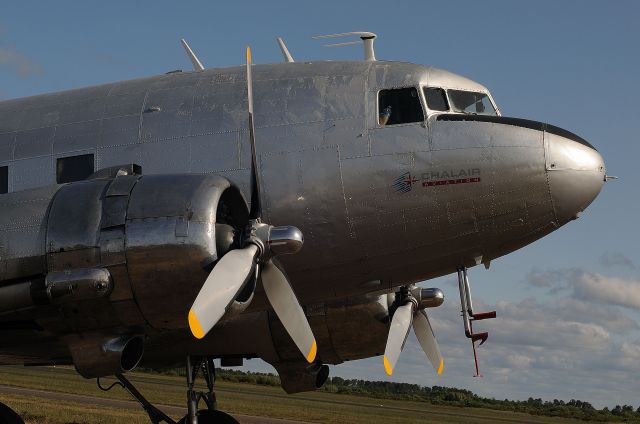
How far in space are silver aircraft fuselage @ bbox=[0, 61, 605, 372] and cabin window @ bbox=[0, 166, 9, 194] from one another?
283 mm

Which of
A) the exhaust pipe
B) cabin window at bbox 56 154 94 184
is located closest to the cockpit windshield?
cabin window at bbox 56 154 94 184

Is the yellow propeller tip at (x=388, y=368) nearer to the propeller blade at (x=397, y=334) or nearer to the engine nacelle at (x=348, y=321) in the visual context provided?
the propeller blade at (x=397, y=334)

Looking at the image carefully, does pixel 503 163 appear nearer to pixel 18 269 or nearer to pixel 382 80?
pixel 382 80

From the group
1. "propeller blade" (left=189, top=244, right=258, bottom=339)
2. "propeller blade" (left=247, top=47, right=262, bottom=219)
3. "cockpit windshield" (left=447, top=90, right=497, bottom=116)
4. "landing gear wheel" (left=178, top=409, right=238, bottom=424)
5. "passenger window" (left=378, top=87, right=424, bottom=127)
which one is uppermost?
"cockpit windshield" (left=447, top=90, right=497, bottom=116)

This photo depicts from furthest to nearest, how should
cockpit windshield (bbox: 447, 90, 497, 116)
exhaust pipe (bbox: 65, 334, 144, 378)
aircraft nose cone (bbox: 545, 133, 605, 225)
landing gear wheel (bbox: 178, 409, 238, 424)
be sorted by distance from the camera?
1. landing gear wheel (bbox: 178, 409, 238, 424)
2. cockpit windshield (bbox: 447, 90, 497, 116)
3. aircraft nose cone (bbox: 545, 133, 605, 225)
4. exhaust pipe (bbox: 65, 334, 144, 378)

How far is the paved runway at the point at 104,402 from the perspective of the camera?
90.7 ft

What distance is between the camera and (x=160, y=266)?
933 centimetres

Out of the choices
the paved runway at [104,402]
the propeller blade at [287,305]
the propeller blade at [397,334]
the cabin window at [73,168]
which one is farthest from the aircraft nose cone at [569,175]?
the paved runway at [104,402]

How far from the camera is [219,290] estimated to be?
9.33 m

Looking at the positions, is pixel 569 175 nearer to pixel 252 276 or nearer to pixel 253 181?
pixel 253 181

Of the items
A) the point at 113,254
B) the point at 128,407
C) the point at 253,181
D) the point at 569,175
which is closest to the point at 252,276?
the point at 253,181

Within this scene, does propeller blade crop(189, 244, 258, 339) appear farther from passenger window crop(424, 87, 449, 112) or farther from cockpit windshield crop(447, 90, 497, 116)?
cockpit windshield crop(447, 90, 497, 116)

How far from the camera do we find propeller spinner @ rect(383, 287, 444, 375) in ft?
44.9

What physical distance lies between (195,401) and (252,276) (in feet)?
13.8
